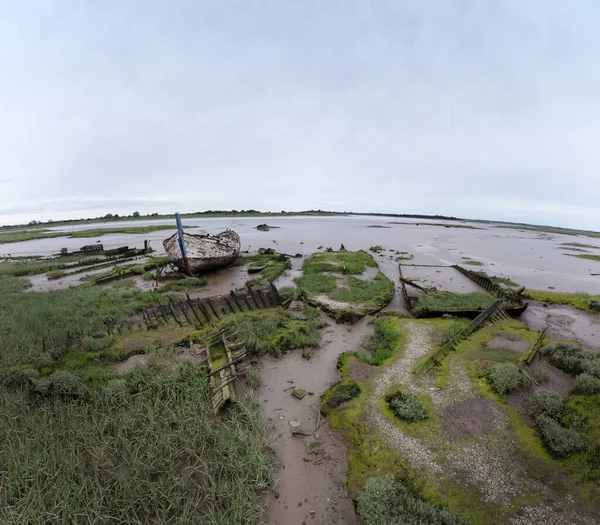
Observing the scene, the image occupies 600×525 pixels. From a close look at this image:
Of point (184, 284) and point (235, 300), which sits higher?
point (235, 300)

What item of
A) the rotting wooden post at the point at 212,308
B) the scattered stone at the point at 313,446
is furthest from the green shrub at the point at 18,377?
the scattered stone at the point at 313,446

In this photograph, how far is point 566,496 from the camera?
235 inches

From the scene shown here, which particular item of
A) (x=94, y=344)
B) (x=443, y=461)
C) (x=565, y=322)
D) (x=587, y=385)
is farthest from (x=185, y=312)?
(x=565, y=322)

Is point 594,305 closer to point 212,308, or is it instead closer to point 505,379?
point 505,379

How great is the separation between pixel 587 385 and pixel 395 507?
25.0 ft

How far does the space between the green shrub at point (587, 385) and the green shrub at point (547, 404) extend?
987 millimetres

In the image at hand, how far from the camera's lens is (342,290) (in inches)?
827

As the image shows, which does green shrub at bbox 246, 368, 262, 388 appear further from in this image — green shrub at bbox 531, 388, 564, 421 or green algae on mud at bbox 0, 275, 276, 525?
green shrub at bbox 531, 388, 564, 421

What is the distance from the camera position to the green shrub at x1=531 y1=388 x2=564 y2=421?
814 cm

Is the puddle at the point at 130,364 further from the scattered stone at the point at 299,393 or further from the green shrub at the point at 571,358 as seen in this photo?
the green shrub at the point at 571,358

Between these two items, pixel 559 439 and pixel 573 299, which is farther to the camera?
pixel 573 299

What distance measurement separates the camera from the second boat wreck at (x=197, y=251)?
996 inches

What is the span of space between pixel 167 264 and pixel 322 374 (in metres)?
24.6

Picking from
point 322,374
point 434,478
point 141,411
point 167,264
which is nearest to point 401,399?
point 434,478
